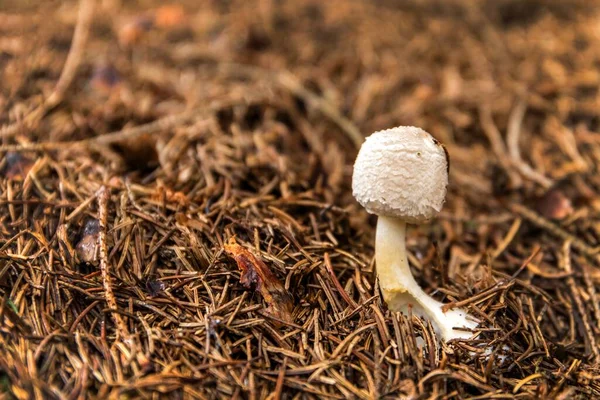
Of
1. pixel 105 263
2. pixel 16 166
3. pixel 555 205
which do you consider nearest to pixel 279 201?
pixel 105 263

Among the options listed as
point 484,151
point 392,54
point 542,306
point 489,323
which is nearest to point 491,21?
point 392,54

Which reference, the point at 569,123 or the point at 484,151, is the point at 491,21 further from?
the point at 484,151

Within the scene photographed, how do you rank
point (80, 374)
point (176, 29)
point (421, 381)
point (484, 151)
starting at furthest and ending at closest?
point (176, 29)
point (484, 151)
point (421, 381)
point (80, 374)

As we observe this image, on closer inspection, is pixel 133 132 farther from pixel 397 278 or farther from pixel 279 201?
pixel 397 278

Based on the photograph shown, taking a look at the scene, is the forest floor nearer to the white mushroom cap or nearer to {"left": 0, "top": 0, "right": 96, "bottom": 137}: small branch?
{"left": 0, "top": 0, "right": 96, "bottom": 137}: small branch

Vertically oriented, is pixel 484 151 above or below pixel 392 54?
below

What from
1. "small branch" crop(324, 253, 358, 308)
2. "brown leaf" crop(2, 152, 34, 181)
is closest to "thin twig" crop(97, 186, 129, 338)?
"brown leaf" crop(2, 152, 34, 181)
